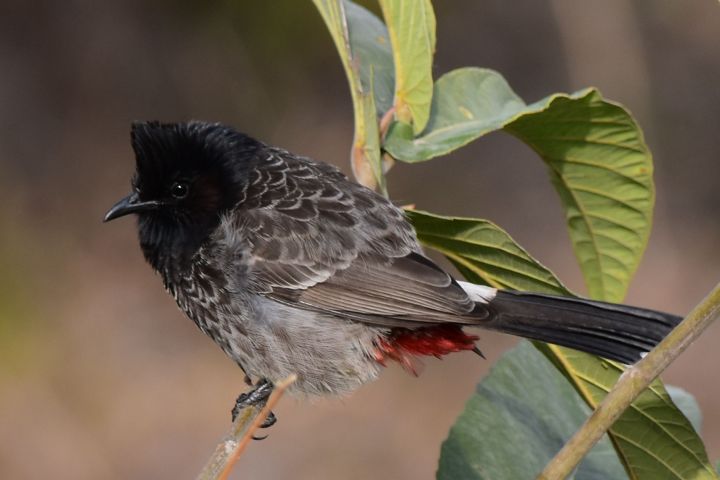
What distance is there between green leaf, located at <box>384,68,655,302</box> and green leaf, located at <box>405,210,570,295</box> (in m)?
0.17

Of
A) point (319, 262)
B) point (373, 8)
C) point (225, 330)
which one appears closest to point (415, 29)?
point (319, 262)

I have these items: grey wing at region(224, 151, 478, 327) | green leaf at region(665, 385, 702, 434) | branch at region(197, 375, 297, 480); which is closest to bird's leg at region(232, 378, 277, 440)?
branch at region(197, 375, 297, 480)

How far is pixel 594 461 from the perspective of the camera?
8.06 ft

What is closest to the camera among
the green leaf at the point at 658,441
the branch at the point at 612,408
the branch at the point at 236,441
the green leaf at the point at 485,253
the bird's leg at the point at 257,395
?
the branch at the point at 236,441

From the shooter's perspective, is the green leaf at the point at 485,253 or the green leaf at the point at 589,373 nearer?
the green leaf at the point at 589,373

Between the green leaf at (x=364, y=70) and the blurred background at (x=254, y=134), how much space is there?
4704 mm

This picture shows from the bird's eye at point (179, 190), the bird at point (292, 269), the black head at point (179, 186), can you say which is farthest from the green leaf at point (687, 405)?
the bird's eye at point (179, 190)

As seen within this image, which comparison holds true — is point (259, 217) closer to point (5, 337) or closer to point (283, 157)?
point (283, 157)

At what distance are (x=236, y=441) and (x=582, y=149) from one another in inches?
39.2

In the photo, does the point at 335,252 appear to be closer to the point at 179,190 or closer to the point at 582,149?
the point at 179,190

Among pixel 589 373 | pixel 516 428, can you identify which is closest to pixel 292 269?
pixel 516 428

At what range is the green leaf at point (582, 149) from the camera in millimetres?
2318

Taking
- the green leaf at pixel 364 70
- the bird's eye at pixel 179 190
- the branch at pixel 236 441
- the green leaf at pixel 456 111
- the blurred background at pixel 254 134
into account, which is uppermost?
the green leaf at pixel 364 70

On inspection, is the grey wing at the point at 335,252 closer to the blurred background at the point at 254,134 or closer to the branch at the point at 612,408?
the branch at the point at 612,408
